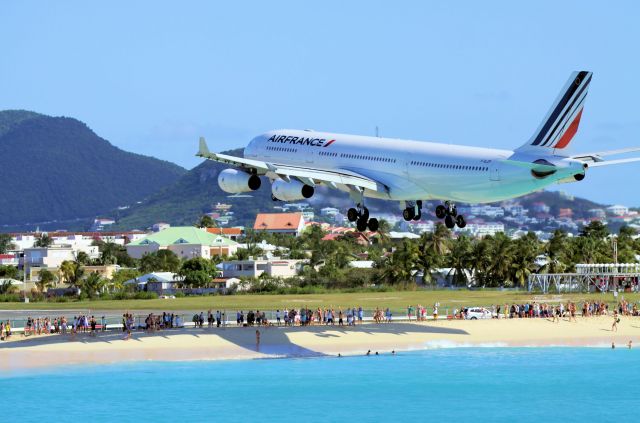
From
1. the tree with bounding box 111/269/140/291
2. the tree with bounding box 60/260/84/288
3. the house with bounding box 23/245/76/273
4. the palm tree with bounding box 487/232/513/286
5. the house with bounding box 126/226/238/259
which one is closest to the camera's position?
the palm tree with bounding box 487/232/513/286

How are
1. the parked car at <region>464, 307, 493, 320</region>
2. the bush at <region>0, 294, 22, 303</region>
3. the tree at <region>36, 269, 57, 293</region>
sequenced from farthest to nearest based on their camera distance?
1. the tree at <region>36, 269, 57, 293</region>
2. the bush at <region>0, 294, 22, 303</region>
3. the parked car at <region>464, 307, 493, 320</region>

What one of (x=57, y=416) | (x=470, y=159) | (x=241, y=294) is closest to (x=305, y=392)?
(x=57, y=416)

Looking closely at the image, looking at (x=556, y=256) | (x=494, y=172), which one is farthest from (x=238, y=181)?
(x=556, y=256)

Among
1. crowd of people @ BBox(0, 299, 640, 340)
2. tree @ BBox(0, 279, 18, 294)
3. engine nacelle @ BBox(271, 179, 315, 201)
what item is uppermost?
engine nacelle @ BBox(271, 179, 315, 201)

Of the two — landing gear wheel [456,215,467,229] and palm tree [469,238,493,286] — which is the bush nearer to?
palm tree [469,238,493,286]

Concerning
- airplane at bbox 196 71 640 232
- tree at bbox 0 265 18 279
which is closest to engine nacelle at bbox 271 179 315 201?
airplane at bbox 196 71 640 232

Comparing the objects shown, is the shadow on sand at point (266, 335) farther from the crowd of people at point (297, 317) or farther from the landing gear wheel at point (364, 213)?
the landing gear wheel at point (364, 213)

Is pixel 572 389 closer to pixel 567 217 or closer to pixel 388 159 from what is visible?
pixel 567 217
